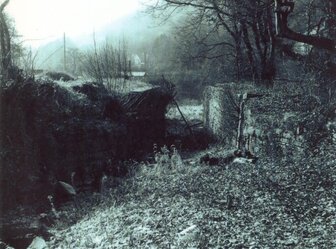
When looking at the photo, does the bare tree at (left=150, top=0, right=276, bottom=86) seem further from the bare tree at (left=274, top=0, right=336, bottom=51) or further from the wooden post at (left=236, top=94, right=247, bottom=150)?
the bare tree at (left=274, top=0, right=336, bottom=51)

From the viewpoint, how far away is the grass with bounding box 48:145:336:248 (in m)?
6.14

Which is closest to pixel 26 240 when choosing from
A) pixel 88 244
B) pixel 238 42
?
pixel 88 244

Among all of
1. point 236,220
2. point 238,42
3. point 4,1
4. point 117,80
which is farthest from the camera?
point 238,42

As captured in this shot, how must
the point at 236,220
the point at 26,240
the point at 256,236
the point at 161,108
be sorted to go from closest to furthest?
the point at 256,236
the point at 236,220
the point at 26,240
the point at 161,108

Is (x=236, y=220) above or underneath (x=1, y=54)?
underneath

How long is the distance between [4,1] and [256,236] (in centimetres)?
1323

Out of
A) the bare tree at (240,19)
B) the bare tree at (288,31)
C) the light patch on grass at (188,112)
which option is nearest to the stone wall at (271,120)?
the bare tree at (288,31)

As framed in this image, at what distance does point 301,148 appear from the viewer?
32.5 ft

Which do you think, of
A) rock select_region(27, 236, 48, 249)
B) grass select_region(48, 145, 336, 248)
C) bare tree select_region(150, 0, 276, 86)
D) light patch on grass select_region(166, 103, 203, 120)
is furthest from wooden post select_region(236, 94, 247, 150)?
light patch on grass select_region(166, 103, 203, 120)

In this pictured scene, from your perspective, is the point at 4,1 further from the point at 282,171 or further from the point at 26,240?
the point at 282,171

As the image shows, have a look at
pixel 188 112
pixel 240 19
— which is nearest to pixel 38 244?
pixel 240 19

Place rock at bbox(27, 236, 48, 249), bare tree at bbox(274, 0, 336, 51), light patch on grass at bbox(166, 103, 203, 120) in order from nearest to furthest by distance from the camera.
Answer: rock at bbox(27, 236, 48, 249), bare tree at bbox(274, 0, 336, 51), light patch on grass at bbox(166, 103, 203, 120)

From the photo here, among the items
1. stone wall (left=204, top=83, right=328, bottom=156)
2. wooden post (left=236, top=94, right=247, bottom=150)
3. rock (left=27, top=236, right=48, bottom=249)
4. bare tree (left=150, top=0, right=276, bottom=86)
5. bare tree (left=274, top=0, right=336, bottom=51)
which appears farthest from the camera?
bare tree (left=150, top=0, right=276, bottom=86)

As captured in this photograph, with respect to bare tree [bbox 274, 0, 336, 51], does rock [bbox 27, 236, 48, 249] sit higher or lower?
Result: lower
